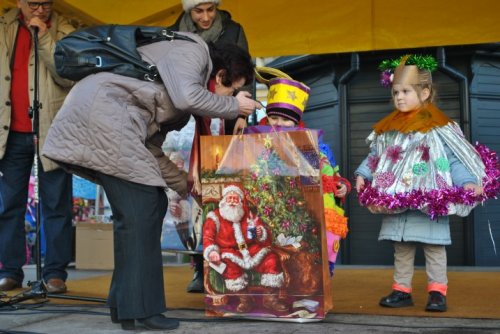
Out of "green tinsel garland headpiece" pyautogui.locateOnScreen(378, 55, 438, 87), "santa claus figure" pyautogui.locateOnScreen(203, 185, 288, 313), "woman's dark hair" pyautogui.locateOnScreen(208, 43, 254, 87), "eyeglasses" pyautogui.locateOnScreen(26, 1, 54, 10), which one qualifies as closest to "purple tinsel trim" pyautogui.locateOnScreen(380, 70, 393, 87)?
"green tinsel garland headpiece" pyautogui.locateOnScreen(378, 55, 438, 87)

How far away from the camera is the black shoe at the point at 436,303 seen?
3.38 metres

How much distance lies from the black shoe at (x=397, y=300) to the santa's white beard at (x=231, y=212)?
1082mm

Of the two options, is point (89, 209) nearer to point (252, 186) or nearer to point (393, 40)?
point (393, 40)

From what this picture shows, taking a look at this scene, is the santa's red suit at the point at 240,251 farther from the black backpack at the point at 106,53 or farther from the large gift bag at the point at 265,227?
the black backpack at the point at 106,53

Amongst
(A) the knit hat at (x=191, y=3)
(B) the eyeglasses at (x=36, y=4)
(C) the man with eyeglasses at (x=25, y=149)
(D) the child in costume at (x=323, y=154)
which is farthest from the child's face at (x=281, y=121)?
(B) the eyeglasses at (x=36, y=4)

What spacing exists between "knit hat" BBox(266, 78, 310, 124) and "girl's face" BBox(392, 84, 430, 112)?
0.61 metres

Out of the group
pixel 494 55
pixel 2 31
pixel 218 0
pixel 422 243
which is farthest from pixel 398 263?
pixel 494 55

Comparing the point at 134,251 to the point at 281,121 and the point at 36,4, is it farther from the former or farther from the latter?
the point at 36,4

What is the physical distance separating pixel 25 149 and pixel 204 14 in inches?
57.6

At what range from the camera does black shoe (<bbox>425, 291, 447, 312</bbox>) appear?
3377 mm

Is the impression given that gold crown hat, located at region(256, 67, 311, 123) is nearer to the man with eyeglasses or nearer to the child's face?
the child's face

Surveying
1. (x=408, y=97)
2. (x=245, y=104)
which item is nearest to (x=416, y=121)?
(x=408, y=97)

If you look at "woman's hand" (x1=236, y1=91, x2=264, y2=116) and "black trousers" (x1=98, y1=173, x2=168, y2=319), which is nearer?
"black trousers" (x1=98, y1=173, x2=168, y2=319)

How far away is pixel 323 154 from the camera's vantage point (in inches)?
135
